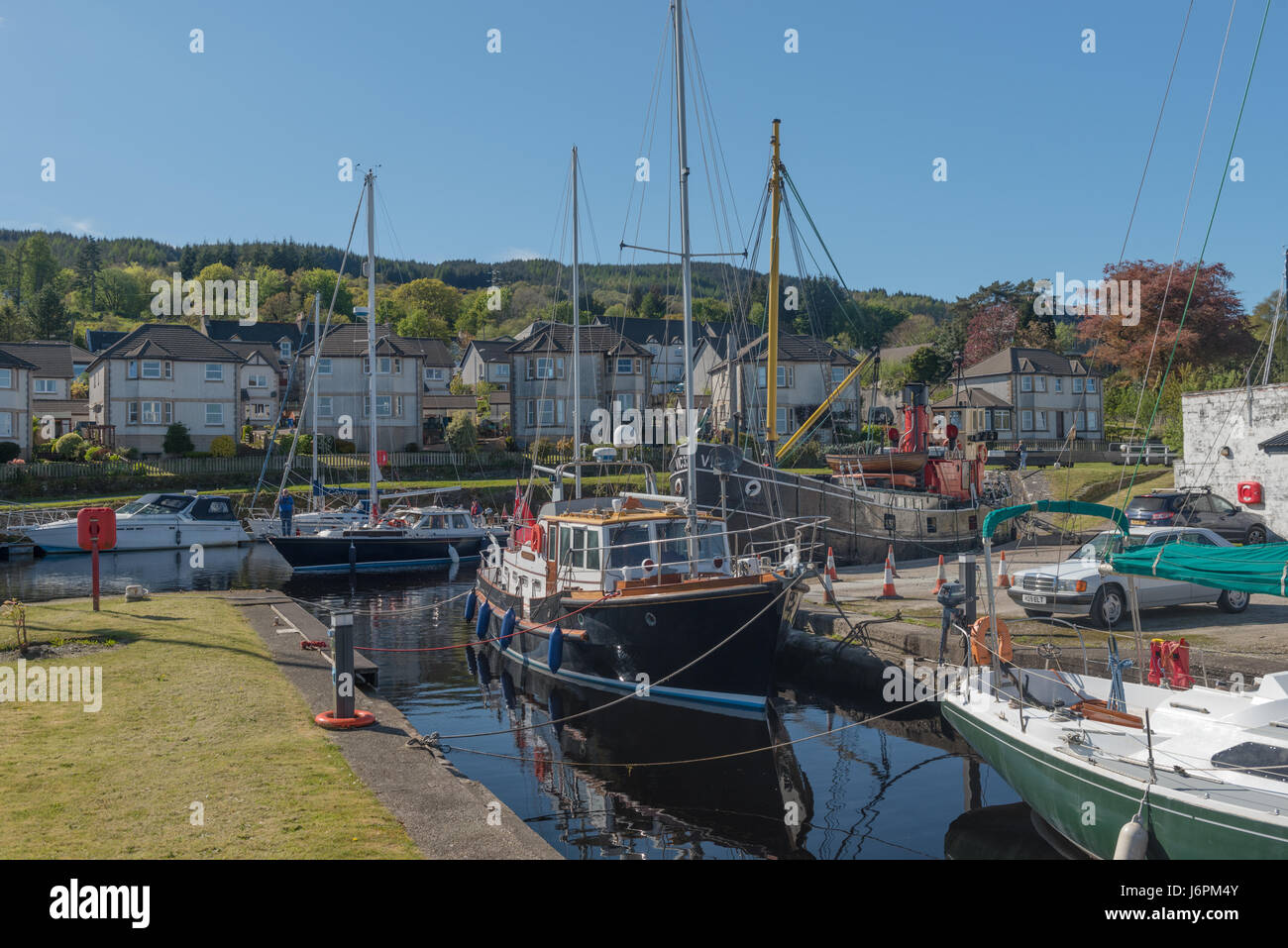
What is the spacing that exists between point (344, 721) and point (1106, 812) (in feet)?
28.4

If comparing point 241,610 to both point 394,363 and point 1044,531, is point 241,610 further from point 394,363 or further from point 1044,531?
point 394,363

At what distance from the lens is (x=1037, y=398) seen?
7088 centimetres

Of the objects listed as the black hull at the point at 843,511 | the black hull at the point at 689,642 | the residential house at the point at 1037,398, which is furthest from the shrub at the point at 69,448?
the residential house at the point at 1037,398

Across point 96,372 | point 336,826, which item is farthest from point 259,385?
point 336,826

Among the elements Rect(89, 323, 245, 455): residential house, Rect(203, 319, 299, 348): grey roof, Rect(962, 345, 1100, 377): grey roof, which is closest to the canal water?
Rect(89, 323, 245, 455): residential house

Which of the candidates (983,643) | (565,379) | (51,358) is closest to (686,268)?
(983,643)

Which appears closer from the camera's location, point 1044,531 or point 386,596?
point 386,596

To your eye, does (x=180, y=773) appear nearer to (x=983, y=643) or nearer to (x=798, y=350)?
(x=983, y=643)

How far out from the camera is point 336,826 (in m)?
8.30

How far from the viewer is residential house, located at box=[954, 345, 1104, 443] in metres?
69.9

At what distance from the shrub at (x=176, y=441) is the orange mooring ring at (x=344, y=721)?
179ft

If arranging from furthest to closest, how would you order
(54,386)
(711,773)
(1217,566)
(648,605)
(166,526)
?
(54,386), (166,526), (648,605), (711,773), (1217,566)

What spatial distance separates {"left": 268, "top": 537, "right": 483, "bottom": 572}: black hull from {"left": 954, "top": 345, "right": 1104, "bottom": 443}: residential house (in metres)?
44.1

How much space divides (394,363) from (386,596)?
131 ft
